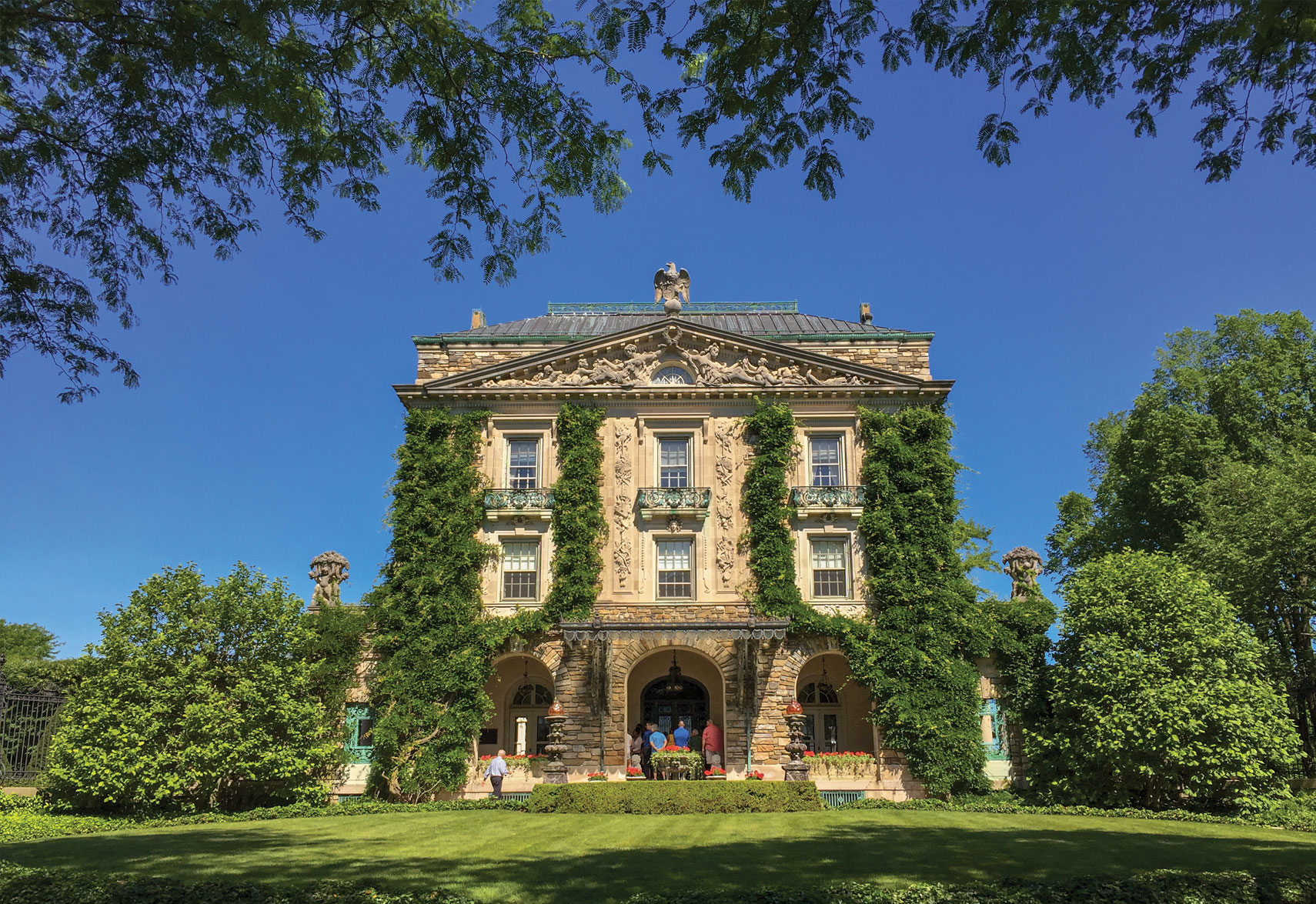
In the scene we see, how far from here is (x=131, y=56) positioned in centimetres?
866

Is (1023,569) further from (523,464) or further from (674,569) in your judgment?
(523,464)

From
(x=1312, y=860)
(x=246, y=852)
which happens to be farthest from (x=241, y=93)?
(x=1312, y=860)

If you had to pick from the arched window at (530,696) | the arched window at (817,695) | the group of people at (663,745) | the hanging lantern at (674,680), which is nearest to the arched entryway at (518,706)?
the arched window at (530,696)

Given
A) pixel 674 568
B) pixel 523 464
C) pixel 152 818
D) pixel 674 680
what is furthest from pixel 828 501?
pixel 152 818

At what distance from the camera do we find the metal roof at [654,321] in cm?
3400

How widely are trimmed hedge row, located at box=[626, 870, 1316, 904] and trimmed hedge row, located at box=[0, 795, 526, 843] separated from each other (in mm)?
13229

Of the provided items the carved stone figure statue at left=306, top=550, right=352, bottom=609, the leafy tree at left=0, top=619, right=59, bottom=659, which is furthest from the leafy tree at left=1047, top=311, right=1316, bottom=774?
the leafy tree at left=0, top=619, right=59, bottom=659

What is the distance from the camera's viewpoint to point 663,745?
2459cm

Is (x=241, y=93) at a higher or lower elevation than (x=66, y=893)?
higher

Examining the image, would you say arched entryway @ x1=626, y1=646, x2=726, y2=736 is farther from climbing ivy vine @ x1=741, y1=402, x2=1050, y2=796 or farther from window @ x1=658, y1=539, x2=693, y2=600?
climbing ivy vine @ x1=741, y1=402, x2=1050, y2=796

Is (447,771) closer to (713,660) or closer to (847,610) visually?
(713,660)

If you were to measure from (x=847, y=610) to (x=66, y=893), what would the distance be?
72.4ft

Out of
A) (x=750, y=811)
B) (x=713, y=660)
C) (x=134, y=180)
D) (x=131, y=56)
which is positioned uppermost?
(x=131, y=56)

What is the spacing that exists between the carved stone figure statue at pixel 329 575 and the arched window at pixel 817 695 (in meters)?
14.4
